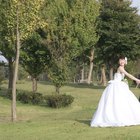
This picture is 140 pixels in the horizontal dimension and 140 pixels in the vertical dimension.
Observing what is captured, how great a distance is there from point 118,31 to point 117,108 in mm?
38975

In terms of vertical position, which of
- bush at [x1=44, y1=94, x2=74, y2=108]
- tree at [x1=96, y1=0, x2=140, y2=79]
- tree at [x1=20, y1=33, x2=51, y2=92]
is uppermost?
tree at [x1=96, y1=0, x2=140, y2=79]

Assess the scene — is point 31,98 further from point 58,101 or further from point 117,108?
point 117,108

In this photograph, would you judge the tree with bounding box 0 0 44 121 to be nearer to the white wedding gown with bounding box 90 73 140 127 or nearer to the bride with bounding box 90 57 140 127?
the bride with bounding box 90 57 140 127

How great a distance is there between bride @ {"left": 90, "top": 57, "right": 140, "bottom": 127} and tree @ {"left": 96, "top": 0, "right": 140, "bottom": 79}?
1465 inches

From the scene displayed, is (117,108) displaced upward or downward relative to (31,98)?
upward

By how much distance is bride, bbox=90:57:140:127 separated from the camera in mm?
13000

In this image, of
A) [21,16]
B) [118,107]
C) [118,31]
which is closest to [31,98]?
[21,16]

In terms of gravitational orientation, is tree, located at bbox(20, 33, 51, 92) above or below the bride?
above

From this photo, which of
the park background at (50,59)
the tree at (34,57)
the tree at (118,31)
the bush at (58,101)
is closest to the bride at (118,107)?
the park background at (50,59)

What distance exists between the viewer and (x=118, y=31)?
169 feet

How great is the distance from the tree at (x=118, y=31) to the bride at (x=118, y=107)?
122 ft

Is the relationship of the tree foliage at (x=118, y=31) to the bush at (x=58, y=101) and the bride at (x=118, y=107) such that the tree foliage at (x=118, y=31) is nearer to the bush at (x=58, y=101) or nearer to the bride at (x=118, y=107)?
the bush at (x=58, y=101)

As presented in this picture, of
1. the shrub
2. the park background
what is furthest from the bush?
the shrub

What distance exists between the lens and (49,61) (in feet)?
112
